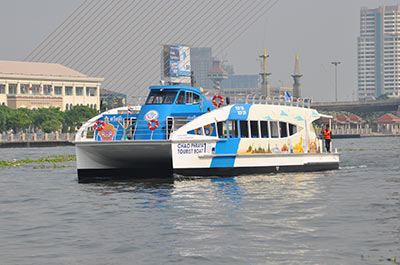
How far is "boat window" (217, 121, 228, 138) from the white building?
5970 inches

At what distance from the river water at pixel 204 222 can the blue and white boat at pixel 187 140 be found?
4.25 ft

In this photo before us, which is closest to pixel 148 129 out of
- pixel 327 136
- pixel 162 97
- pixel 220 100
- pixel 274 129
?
pixel 162 97

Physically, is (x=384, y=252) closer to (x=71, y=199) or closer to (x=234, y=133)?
(x=71, y=199)

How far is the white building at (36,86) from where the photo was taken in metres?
178

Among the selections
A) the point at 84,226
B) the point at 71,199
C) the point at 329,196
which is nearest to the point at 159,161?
the point at 71,199

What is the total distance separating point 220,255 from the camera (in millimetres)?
15023

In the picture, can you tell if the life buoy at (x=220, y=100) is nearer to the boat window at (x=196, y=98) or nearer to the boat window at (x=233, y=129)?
the boat window at (x=196, y=98)

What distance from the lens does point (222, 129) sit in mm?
32688

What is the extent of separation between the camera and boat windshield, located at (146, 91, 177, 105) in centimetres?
3353

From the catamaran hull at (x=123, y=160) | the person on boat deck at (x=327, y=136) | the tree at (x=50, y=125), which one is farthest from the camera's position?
the tree at (x=50, y=125)

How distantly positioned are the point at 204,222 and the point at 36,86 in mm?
173130

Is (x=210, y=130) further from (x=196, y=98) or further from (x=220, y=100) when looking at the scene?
(x=196, y=98)

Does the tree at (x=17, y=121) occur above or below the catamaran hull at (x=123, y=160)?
above

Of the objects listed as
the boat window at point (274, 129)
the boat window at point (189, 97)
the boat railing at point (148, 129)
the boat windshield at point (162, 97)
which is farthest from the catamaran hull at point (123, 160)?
the boat window at point (274, 129)
